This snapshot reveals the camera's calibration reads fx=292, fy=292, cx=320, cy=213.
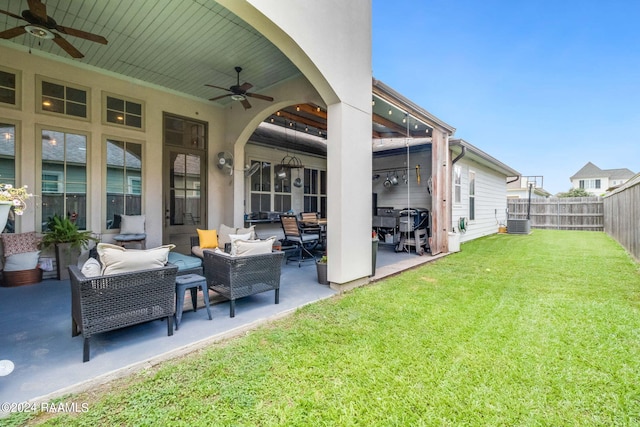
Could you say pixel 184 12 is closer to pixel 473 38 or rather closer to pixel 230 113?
pixel 230 113

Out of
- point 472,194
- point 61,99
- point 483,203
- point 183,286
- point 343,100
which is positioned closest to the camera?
point 183,286

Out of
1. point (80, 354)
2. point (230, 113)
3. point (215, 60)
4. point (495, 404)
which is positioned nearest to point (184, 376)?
point (80, 354)

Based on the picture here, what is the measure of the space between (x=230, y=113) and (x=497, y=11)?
14941mm

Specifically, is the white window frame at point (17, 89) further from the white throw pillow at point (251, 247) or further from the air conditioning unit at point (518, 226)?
the air conditioning unit at point (518, 226)

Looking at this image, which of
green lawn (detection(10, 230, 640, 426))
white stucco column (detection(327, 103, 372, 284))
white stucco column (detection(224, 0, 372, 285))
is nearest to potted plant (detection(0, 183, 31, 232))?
green lawn (detection(10, 230, 640, 426))

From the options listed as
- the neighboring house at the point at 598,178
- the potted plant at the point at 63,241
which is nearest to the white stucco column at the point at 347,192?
the potted plant at the point at 63,241

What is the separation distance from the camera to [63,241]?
4.87m

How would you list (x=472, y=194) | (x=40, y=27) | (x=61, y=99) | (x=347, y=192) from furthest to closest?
(x=472, y=194)
(x=61, y=99)
(x=347, y=192)
(x=40, y=27)

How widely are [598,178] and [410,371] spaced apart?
1896 inches

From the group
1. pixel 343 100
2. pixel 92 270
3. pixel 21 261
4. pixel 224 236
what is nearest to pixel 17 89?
pixel 21 261

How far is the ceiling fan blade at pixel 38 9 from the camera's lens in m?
3.05

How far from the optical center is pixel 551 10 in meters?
12.3

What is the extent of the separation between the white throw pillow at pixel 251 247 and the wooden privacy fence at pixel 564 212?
17292 millimetres

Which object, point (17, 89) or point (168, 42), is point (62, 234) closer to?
point (17, 89)
